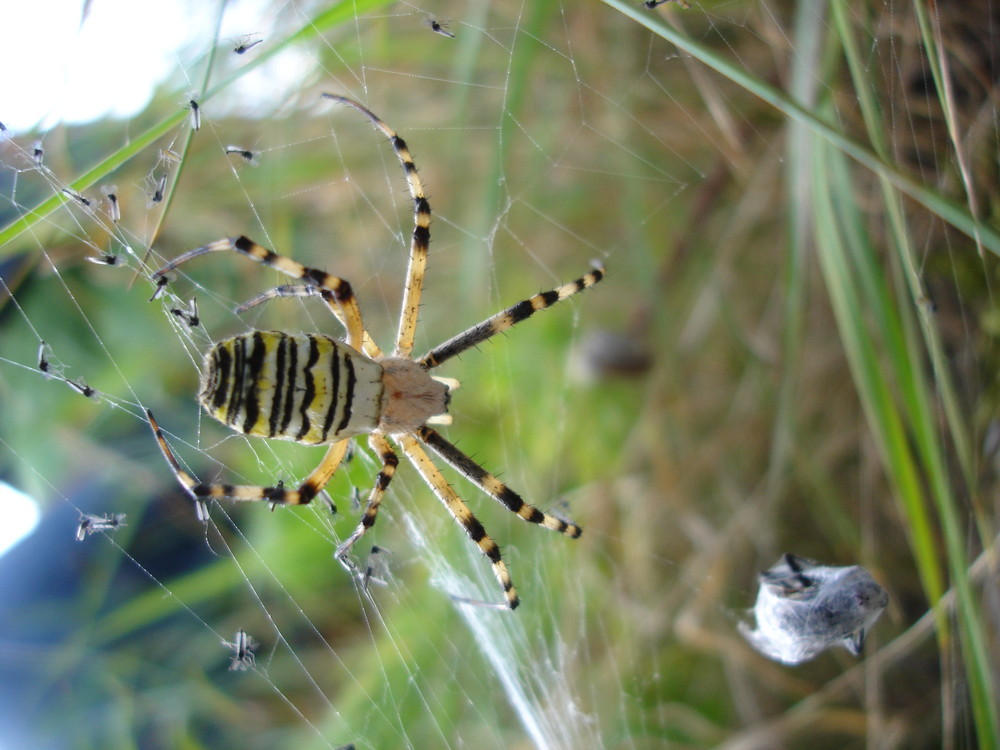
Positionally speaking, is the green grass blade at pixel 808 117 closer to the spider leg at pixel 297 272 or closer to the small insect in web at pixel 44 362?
the spider leg at pixel 297 272

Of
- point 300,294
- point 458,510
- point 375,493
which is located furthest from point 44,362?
point 458,510

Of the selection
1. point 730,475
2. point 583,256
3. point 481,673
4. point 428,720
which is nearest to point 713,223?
point 583,256

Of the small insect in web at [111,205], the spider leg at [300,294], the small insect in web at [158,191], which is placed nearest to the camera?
the small insect in web at [111,205]

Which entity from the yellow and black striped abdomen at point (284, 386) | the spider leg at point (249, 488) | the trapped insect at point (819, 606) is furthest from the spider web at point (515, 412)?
the trapped insect at point (819, 606)

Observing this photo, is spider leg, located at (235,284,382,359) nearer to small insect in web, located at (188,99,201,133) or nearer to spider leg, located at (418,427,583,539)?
small insect in web, located at (188,99,201,133)

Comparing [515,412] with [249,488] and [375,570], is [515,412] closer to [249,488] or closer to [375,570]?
[375,570]

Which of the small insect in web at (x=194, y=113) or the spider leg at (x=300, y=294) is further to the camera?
the spider leg at (x=300, y=294)
